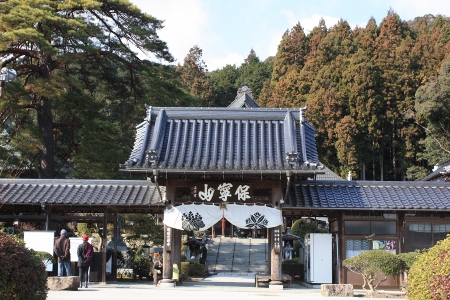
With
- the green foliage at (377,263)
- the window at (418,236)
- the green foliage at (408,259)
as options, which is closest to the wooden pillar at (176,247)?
the green foliage at (377,263)

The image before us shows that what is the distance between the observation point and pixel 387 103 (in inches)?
1993

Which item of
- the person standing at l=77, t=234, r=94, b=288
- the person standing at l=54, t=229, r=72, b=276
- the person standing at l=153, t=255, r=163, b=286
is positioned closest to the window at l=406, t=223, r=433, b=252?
the person standing at l=153, t=255, r=163, b=286

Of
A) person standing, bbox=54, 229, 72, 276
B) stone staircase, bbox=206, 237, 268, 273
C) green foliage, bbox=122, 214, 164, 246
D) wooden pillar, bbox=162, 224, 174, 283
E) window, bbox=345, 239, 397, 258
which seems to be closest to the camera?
person standing, bbox=54, 229, 72, 276

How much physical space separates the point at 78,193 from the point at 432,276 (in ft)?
41.1

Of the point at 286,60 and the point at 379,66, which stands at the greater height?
the point at 286,60

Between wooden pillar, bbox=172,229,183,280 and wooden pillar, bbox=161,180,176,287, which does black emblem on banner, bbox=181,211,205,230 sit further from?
Answer: wooden pillar, bbox=172,229,183,280

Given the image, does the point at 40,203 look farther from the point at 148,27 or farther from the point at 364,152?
the point at 364,152

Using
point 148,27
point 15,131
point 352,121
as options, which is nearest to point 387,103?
point 352,121

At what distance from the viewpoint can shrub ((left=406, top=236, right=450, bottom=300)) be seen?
25.9ft

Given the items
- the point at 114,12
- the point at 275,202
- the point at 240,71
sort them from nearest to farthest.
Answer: the point at 275,202 → the point at 114,12 → the point at 240,71

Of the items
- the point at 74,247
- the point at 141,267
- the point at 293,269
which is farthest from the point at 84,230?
the point at 293,269

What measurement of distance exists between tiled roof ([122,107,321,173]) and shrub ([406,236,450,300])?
7.29 metres

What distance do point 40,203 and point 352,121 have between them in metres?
36.9

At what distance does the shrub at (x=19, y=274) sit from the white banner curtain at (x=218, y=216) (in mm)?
8028
